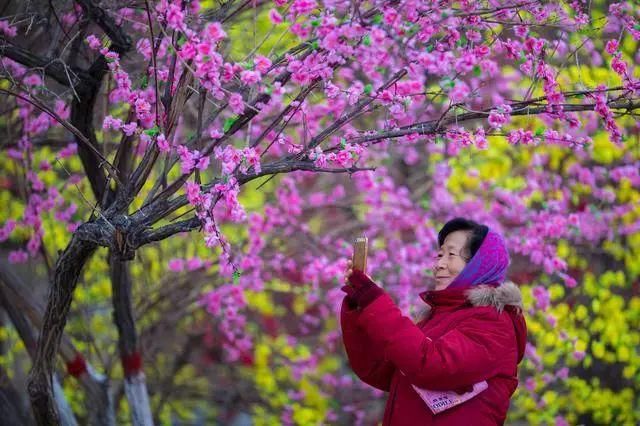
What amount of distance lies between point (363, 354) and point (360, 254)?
47 cm

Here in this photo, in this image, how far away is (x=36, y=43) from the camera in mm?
4426

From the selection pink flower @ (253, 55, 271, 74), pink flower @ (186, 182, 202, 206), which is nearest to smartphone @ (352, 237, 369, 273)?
pink flower @ (186, 182, 202, 206)

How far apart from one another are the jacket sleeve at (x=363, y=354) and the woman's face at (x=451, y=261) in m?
0.35

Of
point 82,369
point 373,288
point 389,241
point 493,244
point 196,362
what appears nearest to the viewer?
point 373,288

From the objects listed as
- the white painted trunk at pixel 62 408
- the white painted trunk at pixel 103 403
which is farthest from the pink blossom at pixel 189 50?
the white painted trunk at pixel 103 403

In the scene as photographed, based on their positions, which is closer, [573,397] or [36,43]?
[36,43]

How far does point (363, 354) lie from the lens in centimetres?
304

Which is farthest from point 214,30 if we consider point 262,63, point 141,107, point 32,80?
point 32,80

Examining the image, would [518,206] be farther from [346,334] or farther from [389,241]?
[346,334]

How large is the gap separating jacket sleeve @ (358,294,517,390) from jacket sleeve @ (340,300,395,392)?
19 cm

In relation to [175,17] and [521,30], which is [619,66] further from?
[175,17]

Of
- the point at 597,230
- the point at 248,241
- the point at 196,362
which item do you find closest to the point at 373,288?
the point at 248,241

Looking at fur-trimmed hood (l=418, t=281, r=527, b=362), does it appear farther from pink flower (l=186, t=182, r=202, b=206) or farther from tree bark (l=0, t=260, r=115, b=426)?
tree bark (l=0, t=260, r=115, b=426)

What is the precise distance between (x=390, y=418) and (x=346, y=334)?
35 centimetres
